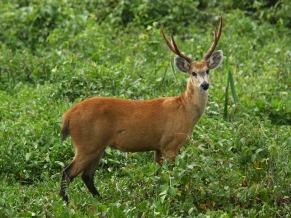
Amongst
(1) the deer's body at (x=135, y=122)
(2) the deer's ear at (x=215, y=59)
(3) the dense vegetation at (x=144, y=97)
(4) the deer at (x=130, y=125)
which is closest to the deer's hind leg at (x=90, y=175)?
(4) the deer at (x=130, y=125)

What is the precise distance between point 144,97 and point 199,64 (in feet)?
6.76

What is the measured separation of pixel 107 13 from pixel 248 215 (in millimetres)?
8239

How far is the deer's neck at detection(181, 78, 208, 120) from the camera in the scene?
31.4 ft

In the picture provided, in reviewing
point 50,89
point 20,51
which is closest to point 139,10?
point 20,51

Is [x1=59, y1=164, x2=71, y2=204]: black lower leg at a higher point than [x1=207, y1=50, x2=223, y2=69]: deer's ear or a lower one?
lower

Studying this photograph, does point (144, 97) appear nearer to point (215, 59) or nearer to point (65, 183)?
point (215, 59)

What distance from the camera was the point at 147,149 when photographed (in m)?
9.35

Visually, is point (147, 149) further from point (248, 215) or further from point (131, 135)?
point (248, 215)

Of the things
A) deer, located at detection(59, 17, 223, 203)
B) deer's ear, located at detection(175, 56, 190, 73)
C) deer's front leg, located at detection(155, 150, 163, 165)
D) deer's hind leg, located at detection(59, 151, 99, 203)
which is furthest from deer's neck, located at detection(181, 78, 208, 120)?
deer's hind leg, located at detection(59, 151, 99, 203)

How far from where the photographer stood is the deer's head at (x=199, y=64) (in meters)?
9.61

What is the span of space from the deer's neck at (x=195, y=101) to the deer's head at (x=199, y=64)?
9 centimetres

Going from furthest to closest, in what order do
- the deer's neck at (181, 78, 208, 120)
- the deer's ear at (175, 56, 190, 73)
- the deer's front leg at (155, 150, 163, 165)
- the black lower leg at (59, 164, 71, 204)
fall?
the deer's ear at (175, 56, 190, 73) < the deer's neck at (181, 78, 208, 120) < the deer's front leg at (155, 150, 163, 165) < the black lower leg at (59, 164, 71, 204)

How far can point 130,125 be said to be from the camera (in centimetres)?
920

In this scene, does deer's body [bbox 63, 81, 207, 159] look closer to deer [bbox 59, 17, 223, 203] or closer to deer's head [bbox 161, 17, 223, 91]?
deer [bbox 59, 17, 223, 203]
